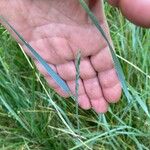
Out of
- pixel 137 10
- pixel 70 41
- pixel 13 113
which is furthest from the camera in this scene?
pixel 13 113

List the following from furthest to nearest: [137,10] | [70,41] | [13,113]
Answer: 1. [13,113]
2. [70,41]
3. [137,10]

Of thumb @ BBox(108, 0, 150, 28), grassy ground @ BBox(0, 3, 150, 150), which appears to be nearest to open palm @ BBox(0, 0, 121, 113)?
grassy ground @ BBox(0, 3, 150, 150)

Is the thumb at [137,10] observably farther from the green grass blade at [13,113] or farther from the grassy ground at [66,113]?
the green grass blade at [13,113]

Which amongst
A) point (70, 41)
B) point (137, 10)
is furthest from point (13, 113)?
point (137, 10)

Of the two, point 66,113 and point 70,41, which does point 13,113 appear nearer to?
point 66,113

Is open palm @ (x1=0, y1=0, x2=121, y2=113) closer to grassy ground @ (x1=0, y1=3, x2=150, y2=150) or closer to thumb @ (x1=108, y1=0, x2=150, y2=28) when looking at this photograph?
grassy ground @ (x1=0, y1=3, x2=150, y2=150)
